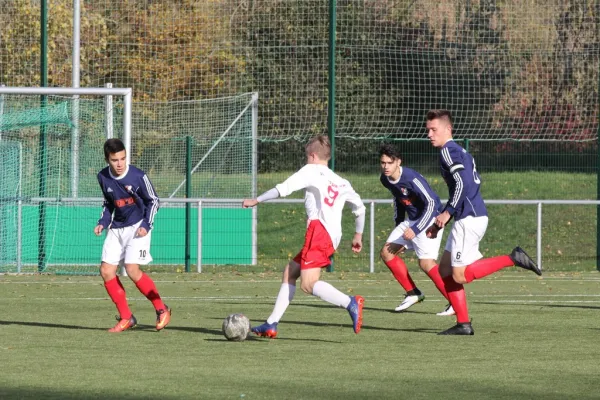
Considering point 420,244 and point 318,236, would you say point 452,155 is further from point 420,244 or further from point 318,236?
point 420,244

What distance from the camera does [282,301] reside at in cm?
1019

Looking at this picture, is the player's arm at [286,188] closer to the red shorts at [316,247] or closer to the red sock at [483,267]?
the red shorts at [316,247]

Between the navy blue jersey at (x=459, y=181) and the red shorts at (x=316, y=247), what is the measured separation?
43.0 inches

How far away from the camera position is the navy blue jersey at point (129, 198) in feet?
36.1

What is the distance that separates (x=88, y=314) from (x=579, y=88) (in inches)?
594

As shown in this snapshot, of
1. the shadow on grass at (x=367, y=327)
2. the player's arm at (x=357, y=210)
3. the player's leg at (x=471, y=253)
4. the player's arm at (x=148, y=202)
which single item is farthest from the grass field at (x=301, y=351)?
the player's arm at (x=148, y=202)

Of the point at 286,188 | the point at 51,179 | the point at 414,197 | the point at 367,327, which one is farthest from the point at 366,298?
the point at 51,179

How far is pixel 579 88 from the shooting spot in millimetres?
25141

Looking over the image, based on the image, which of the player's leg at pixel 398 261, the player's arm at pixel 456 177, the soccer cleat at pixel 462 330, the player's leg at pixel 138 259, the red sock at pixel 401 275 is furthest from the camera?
the red sock at pixel 401 275

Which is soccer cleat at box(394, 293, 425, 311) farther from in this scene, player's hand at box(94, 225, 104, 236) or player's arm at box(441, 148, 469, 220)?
player's hand at box(94, 225, 104, 236)

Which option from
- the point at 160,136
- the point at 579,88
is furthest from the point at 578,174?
the point at 160,136

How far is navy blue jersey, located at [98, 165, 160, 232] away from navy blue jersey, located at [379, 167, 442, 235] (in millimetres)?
2816

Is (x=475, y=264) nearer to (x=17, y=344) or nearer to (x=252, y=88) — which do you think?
(x=17, y=344)

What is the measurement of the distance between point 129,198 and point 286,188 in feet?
6.38
